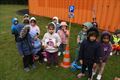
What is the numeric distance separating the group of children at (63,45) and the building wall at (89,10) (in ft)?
13.9

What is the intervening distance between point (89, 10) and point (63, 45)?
4833mm

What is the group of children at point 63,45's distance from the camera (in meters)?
5.04

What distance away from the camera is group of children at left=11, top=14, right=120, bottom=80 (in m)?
5.04

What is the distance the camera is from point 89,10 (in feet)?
37.2

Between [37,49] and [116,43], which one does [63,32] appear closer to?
[37,49]

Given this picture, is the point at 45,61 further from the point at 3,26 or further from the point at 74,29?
the point at 3,26

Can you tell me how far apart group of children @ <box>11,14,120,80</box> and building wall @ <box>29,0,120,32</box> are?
423cm

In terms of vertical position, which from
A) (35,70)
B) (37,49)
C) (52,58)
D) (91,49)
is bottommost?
(35,70)

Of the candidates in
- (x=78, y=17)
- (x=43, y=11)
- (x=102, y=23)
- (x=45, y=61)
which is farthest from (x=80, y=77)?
(x=43, y=11)

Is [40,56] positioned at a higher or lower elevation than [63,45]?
lower

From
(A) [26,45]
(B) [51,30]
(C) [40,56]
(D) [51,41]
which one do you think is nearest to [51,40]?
(D) [51,41]

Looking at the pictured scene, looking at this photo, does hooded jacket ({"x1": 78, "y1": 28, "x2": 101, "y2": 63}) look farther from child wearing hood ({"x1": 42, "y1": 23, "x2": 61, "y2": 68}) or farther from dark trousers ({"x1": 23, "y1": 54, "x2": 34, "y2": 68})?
dark trousers ({"x1": 23, "y1": 54, "x2": 34, "y2": 68})

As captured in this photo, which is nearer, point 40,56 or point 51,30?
point 51,30

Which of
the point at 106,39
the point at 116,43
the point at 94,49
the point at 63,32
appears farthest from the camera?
the point at 116,43
